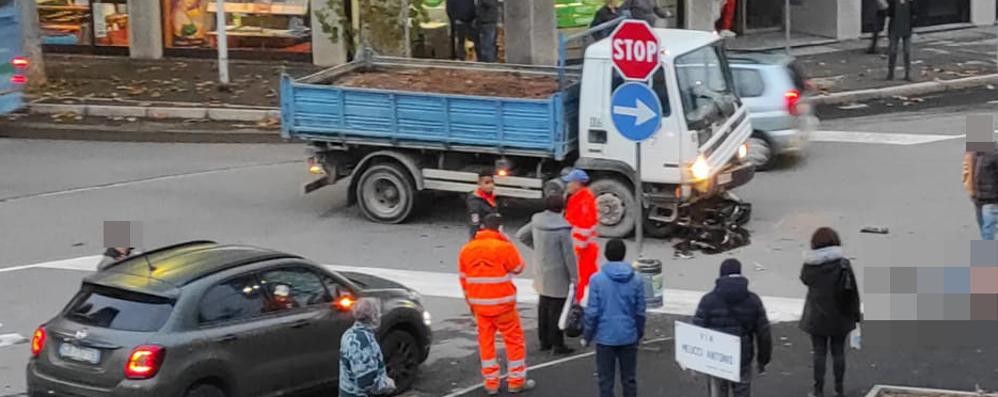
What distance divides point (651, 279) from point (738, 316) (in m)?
3.83

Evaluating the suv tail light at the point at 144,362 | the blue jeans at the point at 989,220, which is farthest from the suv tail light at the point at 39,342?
the blue jeans at the point at 989,220

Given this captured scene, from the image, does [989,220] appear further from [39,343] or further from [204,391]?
[39,343]

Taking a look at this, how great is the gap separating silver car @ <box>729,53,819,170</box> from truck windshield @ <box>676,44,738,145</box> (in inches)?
97.9

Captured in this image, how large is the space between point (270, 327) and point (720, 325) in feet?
10.9

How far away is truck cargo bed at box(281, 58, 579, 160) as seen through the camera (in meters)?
17.3

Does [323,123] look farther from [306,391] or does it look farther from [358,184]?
[306,391]

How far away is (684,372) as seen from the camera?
12.8 metres

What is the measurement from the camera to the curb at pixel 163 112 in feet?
80.8

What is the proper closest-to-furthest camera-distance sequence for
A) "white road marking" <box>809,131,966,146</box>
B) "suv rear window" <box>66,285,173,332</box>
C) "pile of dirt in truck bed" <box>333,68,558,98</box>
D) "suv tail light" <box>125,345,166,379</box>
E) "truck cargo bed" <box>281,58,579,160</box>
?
"suv tail light" <box>125,345,166,379</box> < "suv rear window" <box>66,285,173,332</box> < "truck cargo bed" <box>281,58,579,160</box> < "pile of dirt in truck bed" <box>333,68,558,98</box> < "white road marking" <box>809,131,966,146</box>

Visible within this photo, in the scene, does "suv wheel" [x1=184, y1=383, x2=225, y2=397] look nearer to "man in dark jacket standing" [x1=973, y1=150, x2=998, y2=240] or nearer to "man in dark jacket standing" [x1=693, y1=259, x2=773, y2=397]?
"man in dark jacket standing" [x1=693, y1=259, x2=773, y2=397]

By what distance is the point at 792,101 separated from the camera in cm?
2067

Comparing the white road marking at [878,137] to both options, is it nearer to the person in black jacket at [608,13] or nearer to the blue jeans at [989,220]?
the person in black jacket at [608,13]

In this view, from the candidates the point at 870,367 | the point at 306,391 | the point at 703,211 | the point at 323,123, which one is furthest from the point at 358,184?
the point at 870,367

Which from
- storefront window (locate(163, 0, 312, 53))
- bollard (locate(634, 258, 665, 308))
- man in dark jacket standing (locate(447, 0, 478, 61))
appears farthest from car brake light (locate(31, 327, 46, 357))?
storefront window (locate(163, 0, 312, 53))
